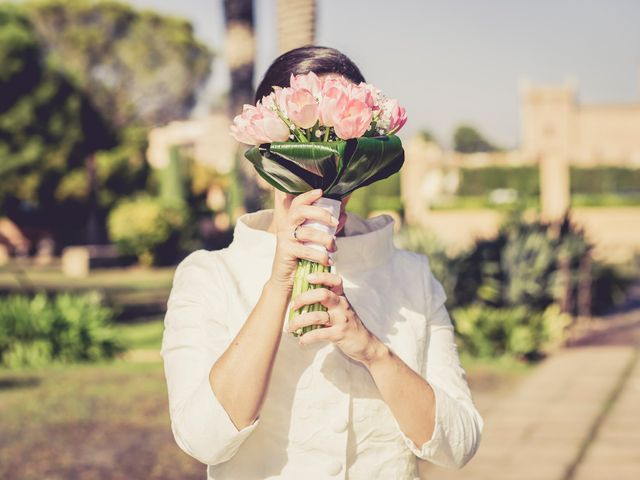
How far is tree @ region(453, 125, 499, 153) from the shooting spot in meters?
94.4

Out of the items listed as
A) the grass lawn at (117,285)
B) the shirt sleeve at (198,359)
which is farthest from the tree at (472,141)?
the shirt sleeve at (198,359)

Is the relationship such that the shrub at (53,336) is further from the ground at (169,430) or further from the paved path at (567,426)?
the paved path at (567,426)

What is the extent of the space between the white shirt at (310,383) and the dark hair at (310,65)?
301 mm

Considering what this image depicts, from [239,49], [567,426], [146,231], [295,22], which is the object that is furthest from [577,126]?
[567,426]

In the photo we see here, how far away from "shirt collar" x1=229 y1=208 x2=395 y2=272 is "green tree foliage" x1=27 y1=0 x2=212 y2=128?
41889 mm

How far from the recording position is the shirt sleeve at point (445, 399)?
1.68m

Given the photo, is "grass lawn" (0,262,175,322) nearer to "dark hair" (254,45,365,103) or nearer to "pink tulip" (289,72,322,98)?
"dark hair" (254,45,365,103)

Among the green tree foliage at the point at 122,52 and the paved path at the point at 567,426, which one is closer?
the paved path at the point at 567,426

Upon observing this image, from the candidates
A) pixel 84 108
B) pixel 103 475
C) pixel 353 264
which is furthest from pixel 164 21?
pixel 353 264

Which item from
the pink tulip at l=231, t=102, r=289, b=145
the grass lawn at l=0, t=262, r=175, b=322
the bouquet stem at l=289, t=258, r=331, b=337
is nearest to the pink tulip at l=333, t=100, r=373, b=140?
the pink tulip at l=231, t=102, r=289, b=145

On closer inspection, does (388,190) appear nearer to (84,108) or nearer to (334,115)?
(84,108)

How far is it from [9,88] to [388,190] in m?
15.5

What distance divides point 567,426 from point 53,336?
238 inches

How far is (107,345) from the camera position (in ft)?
34.7
